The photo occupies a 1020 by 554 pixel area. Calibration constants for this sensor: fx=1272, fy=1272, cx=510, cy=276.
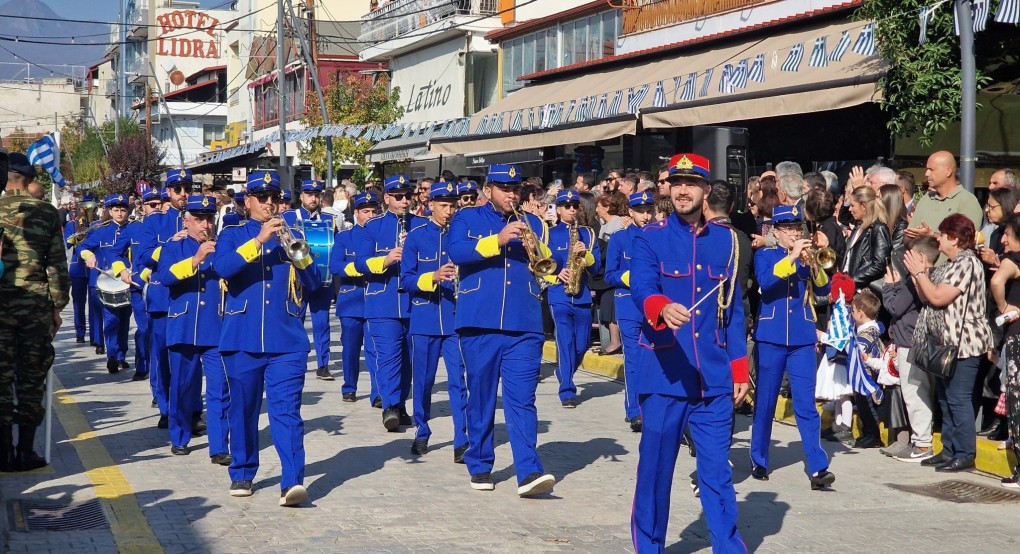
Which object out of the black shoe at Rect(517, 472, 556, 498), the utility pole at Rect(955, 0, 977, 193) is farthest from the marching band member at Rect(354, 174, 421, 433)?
the utility pole at Rect(955, 0, 977, 193)

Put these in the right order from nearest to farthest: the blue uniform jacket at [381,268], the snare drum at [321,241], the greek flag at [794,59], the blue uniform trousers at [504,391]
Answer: the blue uniform trousers at [504,391] < the blue uniform jacket at [381,268] < the snare drum at [321,241] < the greek flag at [794,59]

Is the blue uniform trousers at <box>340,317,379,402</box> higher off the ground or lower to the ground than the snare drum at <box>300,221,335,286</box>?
lower

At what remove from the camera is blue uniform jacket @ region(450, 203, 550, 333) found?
855 cm

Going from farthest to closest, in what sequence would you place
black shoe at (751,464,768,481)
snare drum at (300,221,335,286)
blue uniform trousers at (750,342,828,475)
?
snare drum at (300,221,335,286) → black shoe at (751,464,768,481) → blue uniform trousers at (750,342,828,475)

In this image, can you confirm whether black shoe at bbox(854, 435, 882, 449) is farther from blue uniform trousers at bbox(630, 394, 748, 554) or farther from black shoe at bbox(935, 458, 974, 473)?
blue uniform trousers at bbox(630, 394, 748, 554)

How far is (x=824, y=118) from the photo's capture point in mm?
18438

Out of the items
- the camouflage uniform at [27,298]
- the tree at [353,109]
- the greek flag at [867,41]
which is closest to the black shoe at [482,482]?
the camouflage uniform at [27,298]

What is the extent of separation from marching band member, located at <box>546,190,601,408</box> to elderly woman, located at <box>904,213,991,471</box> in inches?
139

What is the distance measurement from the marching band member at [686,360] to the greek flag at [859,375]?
15.1 feet

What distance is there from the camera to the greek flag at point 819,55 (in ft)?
53.7

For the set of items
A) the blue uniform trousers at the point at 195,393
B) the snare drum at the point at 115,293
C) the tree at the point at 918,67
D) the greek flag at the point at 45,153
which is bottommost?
the blue uniform trousers at the point at 195,393

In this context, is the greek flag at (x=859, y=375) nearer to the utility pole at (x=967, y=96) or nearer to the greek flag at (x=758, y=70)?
the utility pole at (x=967, y=96)

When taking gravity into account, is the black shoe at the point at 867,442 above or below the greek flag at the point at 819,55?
Result: below

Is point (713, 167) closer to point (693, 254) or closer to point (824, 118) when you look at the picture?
point (824, 118)
